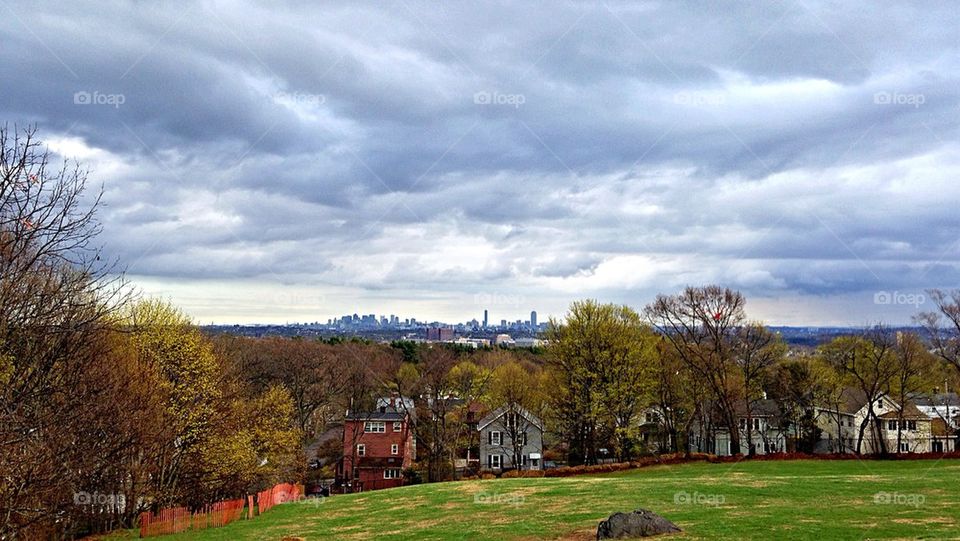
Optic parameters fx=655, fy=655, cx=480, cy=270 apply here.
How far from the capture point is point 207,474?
36281 mm

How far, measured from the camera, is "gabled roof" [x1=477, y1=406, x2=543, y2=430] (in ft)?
198

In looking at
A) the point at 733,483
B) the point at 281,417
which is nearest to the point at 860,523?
the point at 733,483

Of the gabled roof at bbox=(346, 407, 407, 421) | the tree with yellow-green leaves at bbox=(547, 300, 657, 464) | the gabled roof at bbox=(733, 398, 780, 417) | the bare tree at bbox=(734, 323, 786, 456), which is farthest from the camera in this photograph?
A: the gabled roof at bbox=(733, 398, 780, 417)

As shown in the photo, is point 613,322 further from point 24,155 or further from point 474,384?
point 24,155

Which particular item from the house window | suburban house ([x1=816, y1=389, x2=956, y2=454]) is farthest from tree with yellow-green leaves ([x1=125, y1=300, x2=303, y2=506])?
suburban house ([x1=816, y1=389, x2=956, y2=454])

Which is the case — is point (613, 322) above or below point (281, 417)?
above

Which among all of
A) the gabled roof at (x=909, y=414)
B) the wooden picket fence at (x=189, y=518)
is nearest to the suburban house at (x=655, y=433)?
the gabled roof at (x=909, y=414)

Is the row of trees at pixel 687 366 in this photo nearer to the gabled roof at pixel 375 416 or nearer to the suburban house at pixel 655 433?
the suburban house at pixel 655 433

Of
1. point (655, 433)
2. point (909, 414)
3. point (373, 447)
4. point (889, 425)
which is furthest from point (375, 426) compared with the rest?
point (909, 414)

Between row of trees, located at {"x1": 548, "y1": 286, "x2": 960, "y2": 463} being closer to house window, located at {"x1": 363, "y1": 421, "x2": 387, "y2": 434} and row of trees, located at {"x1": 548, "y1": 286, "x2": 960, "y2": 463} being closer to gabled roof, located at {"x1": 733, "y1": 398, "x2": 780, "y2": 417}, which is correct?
gabled roof, located at {"x1": 733, "y1": 398, "x2": 780, "y2": 417}

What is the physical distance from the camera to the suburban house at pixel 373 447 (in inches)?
2514

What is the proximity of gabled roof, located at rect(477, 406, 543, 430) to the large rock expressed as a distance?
4132 centimetres

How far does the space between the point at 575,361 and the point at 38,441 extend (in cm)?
3590

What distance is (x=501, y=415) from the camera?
62688 mm
